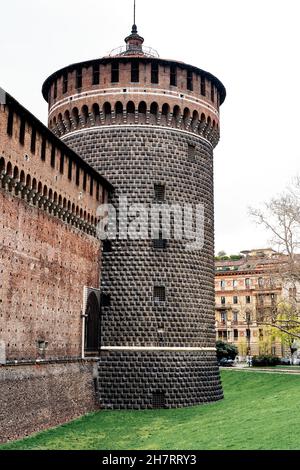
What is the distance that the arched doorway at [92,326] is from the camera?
85.0 ft

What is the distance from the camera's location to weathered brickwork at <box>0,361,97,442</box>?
18.8 m

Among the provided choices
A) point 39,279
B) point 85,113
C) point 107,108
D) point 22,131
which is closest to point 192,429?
point 39,279

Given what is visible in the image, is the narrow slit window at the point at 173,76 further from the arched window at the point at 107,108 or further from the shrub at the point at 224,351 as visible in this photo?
the shrub at the point at 224,351

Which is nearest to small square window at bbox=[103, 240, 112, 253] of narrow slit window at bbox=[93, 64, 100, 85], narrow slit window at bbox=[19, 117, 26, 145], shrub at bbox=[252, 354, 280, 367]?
narrow slit window at bbox=[93, 64, 100, 85]

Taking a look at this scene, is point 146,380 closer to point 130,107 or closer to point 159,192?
point 159,192

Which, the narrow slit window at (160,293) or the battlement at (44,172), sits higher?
the battlement at (44,172)

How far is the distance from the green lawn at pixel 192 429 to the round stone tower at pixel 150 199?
179 centimetres

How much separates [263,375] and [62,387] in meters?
17.3

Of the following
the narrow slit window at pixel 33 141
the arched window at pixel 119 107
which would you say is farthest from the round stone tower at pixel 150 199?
the narrow slit window at pixel 33 141

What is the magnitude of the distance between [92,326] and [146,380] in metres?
3.52

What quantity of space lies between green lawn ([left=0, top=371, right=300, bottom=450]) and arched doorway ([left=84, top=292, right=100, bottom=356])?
2.84 meters

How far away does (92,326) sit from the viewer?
26.5 meters
